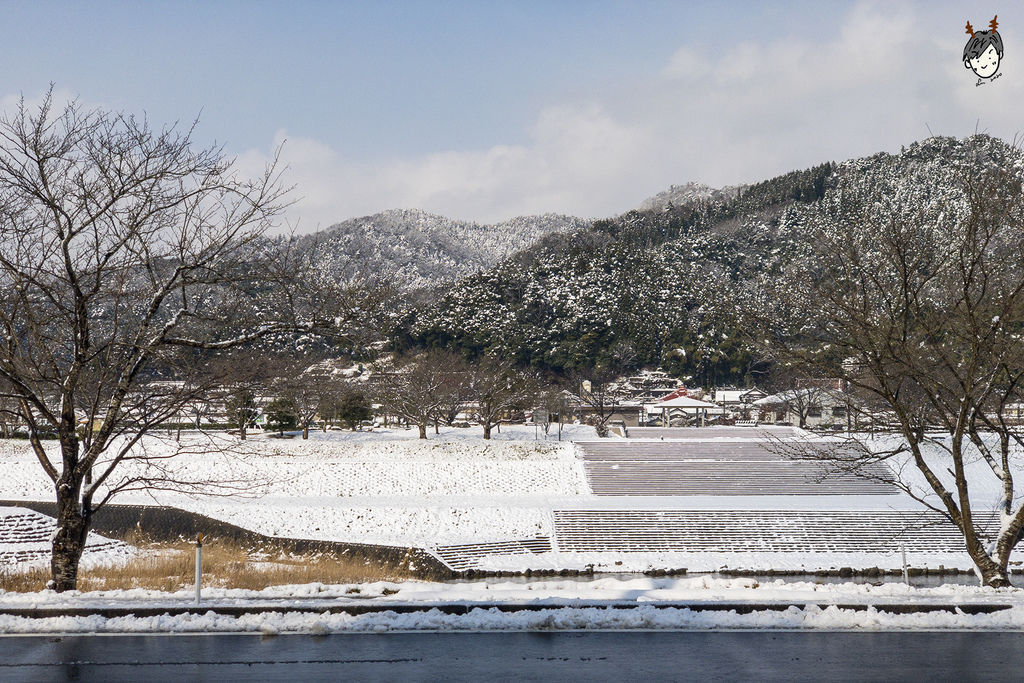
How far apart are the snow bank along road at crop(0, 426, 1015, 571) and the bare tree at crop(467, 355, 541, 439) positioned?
4321mm

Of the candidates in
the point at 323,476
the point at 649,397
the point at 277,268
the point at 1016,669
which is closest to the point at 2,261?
the point at 277,268

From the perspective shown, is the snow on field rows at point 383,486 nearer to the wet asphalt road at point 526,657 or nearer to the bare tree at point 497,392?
the bare tree at point 497,392

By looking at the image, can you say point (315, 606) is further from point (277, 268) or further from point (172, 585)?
point (172, 585)

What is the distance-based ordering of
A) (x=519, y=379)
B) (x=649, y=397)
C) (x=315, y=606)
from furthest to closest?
(x=649, y=397) → (x=519, y=379) → (x=315, y=606)

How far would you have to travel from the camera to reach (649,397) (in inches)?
3524

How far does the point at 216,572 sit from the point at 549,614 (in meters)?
12.1

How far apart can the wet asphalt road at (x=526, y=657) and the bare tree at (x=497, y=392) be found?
38644 millimetres

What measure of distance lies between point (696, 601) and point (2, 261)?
881 centimetres

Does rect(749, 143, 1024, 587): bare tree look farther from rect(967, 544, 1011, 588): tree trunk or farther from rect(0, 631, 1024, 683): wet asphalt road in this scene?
rect(0, 631, 1024, 683): wet asphalt road

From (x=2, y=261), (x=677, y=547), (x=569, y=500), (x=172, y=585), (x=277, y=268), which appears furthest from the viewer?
(x=569, y=500)

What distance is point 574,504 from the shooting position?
31.2m

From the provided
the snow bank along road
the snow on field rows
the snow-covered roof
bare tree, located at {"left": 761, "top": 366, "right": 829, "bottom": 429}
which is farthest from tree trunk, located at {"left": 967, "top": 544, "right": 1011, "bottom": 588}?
the snow-covered roof

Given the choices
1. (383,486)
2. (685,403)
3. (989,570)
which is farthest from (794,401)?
(989,570)

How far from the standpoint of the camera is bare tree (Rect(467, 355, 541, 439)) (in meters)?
47.8
